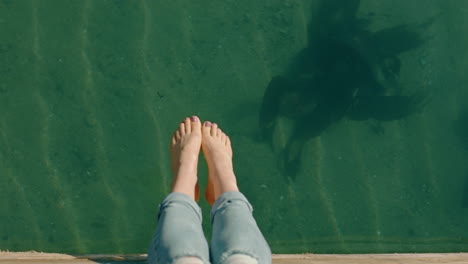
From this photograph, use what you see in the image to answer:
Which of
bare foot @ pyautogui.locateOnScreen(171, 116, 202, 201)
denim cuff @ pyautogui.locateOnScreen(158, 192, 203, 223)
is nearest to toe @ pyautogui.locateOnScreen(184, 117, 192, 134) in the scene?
bare foot @ pyautogui.locateOnScreen(171, 116, 202, 201)

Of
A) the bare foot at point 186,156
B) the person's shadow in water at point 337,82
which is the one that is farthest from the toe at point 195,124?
the person's shadow in water at point 337,82

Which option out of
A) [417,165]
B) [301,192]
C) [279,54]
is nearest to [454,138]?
[417,165]

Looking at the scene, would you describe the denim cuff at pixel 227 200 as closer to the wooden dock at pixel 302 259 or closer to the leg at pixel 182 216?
the leg at pixel 182 216

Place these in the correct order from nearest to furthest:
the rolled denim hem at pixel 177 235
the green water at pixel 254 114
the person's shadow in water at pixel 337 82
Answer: the rolled denim hem at pixel 177 235, the green water at pixel 254 114, the person's shadow in water at pixel 337 82

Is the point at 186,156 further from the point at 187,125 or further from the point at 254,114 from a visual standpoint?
the point at 254,114

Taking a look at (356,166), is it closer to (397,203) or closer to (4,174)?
(397,203)

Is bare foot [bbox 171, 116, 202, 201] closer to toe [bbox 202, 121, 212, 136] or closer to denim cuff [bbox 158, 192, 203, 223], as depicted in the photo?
toe [bbox 202, 121, 212, 136]

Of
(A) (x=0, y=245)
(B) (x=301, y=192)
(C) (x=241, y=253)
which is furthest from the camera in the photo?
(B) (x=301, y=192)

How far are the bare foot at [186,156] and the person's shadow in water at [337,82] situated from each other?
398 millimetres

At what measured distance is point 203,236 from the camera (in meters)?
1.92

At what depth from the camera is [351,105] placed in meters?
2.82

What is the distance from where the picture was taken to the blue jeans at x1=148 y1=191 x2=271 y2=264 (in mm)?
1764

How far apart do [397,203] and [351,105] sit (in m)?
0.62

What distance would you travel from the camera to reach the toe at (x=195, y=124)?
2.70 metres
